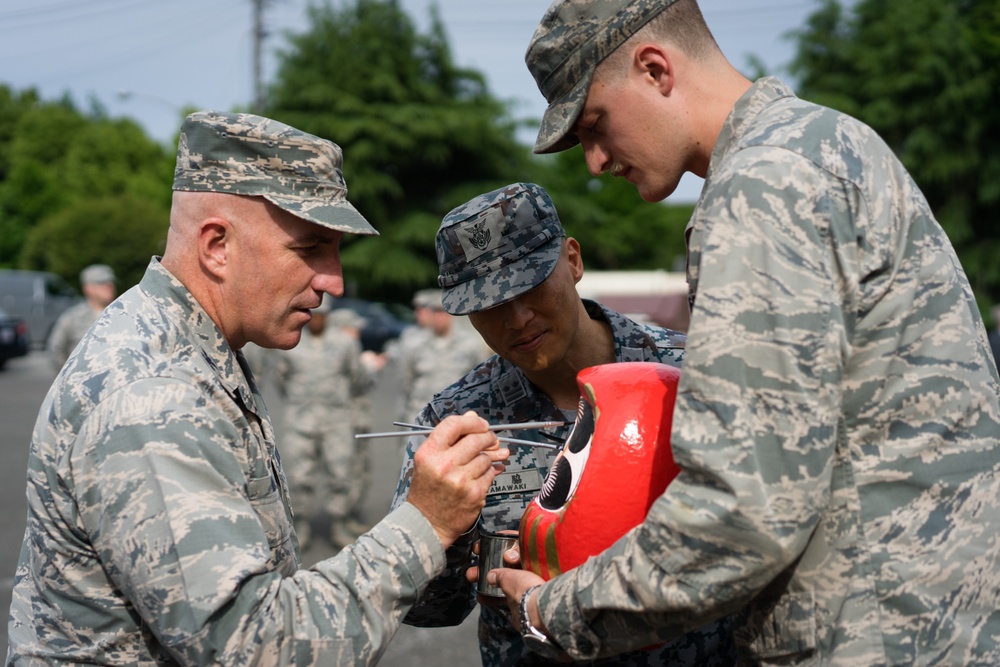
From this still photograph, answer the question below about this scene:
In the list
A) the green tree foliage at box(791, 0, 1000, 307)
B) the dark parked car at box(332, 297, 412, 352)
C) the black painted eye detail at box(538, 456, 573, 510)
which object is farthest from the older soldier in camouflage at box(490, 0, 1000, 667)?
the green tree foliage at box(791, 0, 1000, 307)

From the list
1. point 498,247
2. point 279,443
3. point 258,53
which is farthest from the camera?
point 258,53

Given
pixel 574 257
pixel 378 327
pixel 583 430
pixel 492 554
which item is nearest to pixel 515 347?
pixel 574 257

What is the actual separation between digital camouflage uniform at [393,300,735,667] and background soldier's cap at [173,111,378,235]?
3.05 feet

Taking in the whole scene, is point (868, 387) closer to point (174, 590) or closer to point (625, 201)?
point (174, 590)

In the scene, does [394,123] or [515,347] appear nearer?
[515,347]

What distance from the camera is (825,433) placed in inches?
70.0

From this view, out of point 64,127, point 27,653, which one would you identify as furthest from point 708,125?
point 64,127

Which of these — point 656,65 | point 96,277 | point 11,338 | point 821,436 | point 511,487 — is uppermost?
point 656,65

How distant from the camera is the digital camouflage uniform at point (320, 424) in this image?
9.15m

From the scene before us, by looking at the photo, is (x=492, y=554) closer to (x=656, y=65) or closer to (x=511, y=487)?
(x=511, y=487)

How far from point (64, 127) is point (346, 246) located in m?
36.6

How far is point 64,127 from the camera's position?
65.8 m

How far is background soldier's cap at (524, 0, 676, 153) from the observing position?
215cm

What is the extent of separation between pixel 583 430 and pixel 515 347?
0.92m
